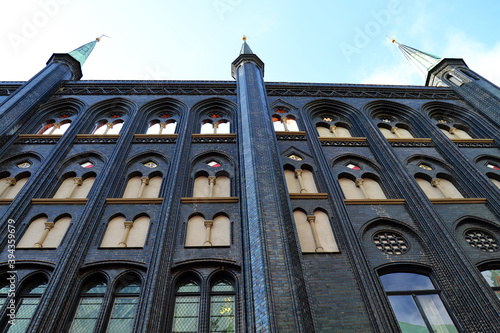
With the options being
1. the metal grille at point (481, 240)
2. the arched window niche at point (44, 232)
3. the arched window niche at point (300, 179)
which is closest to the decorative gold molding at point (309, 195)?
the arched window niche at point (300, 179)

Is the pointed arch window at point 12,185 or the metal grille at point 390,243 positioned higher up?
the pointed arch window at point 12,185

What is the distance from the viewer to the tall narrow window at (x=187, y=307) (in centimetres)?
681

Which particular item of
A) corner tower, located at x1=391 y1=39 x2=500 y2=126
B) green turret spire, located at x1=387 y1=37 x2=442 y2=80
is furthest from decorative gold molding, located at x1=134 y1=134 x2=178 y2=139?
green turret spire, located at x1=387 y1=37 x2=442 y2=80

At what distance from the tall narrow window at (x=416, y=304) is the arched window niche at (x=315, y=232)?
4.94 feet

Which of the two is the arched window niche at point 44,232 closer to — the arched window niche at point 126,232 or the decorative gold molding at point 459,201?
the arched window niche at point 126,232

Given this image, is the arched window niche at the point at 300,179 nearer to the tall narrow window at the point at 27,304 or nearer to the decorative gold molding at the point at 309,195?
the decorative gold molding at the point at 309,195

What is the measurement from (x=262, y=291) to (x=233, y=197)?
3.91 meters

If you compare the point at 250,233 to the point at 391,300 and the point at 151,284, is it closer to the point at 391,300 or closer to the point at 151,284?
the point at 151,284

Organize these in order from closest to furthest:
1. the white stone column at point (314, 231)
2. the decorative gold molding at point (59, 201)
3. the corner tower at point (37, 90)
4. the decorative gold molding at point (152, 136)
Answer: the white stone column at point (314, 231), the decorative gold molding at point (59, 201), the corner tower at point (37, 90), the decorative gold molding at point (152, 136)

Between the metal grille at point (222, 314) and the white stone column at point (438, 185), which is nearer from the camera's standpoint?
the metal grille at point (222, 314)

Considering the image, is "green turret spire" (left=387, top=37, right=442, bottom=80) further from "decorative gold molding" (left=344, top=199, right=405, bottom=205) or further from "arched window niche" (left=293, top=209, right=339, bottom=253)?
"arched window niche" (left=293, top=209, right=339, bottom=253)

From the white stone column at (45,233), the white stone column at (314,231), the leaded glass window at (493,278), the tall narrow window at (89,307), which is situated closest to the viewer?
the tall narrow window at (89,307)

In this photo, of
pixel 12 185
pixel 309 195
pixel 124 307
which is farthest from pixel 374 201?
pixel 12 185

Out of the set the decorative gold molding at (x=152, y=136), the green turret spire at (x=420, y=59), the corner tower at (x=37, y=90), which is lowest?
the decorative gold molding at (x=152, y=136)
